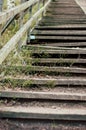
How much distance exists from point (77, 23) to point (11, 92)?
5.16 m

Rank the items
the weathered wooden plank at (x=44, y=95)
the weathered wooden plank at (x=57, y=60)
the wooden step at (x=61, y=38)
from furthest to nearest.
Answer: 1. the wooden step at (x=61, y=38)
2. the weathered wooden plank at (x=57, y=60)
3. the weathered wooden plank at (x=44, y=95)

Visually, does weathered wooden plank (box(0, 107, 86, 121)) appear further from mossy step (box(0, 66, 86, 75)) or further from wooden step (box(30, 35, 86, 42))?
wooden step (box(30, 35, 86, 42))

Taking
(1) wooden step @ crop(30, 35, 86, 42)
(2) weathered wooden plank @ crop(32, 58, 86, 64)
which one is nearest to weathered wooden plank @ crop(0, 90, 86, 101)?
(2) weathered wooden plank @ crop(32, 58, 86, 64)

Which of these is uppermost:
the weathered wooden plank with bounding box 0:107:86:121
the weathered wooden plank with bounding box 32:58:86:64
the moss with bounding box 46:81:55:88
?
the weathered wooden plank with bounding box 32:58:86:64

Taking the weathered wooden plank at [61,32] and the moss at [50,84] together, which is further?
the weathered wooden plank at [61,32]

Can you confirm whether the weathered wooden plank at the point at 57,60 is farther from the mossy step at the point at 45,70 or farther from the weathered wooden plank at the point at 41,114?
the weathered wooden plank at the point at 41,114

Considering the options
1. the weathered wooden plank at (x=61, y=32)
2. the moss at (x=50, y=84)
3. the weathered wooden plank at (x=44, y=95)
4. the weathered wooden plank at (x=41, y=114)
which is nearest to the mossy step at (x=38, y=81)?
the moss at (x=50, y=84)

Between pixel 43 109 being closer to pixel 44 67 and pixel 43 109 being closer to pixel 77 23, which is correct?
pixel 44 67

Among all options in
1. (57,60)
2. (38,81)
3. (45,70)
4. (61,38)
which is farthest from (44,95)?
(61,38)

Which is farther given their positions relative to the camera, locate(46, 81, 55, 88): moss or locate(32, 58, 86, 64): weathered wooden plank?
locate(32, 58, 86, 64): weathered wooden plank

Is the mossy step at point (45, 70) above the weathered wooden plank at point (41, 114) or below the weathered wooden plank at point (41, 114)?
above

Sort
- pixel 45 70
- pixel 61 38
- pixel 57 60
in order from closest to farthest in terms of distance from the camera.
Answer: pixel 45 70 → pixel 57 60 → pixel 61 38

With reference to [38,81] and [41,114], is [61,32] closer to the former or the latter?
[38,81]

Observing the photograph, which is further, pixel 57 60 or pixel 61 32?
pixel 61 32
